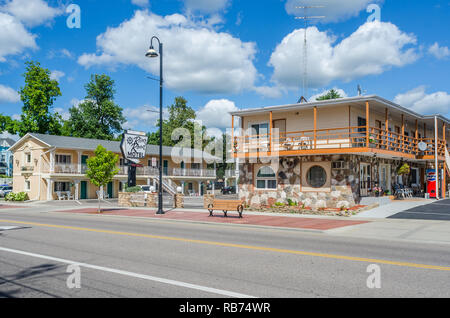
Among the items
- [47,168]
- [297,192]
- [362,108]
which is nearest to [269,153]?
[297,192]

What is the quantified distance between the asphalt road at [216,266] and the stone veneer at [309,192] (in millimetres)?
10231

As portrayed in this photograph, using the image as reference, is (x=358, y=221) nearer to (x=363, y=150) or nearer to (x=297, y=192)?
(x=363, y=150)

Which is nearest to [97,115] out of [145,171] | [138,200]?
[145,171]

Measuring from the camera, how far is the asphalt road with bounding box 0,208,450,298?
20.8 feet

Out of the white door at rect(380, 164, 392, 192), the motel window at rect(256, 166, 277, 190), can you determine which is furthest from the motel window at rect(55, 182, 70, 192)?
the white door at rect(380, 164, 392, 192)

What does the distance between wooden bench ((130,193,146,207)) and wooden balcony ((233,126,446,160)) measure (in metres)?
8.62

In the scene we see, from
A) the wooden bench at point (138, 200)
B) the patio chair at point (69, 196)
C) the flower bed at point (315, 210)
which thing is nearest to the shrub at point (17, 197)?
the patio chair at point (69, 196)

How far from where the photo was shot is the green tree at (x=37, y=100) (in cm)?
5349

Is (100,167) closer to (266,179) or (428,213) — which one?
(266,179)

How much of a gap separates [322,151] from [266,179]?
205 inches

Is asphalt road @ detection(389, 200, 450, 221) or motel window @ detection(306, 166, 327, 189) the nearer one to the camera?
asphalt road @ detection(389, 200, 450, 221)

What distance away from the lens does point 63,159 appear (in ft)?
146

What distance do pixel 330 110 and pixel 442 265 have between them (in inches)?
678

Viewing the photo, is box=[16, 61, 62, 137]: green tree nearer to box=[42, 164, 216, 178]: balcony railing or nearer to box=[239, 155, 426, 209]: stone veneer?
box=[42, 164, 216, 178]: balcony railing
